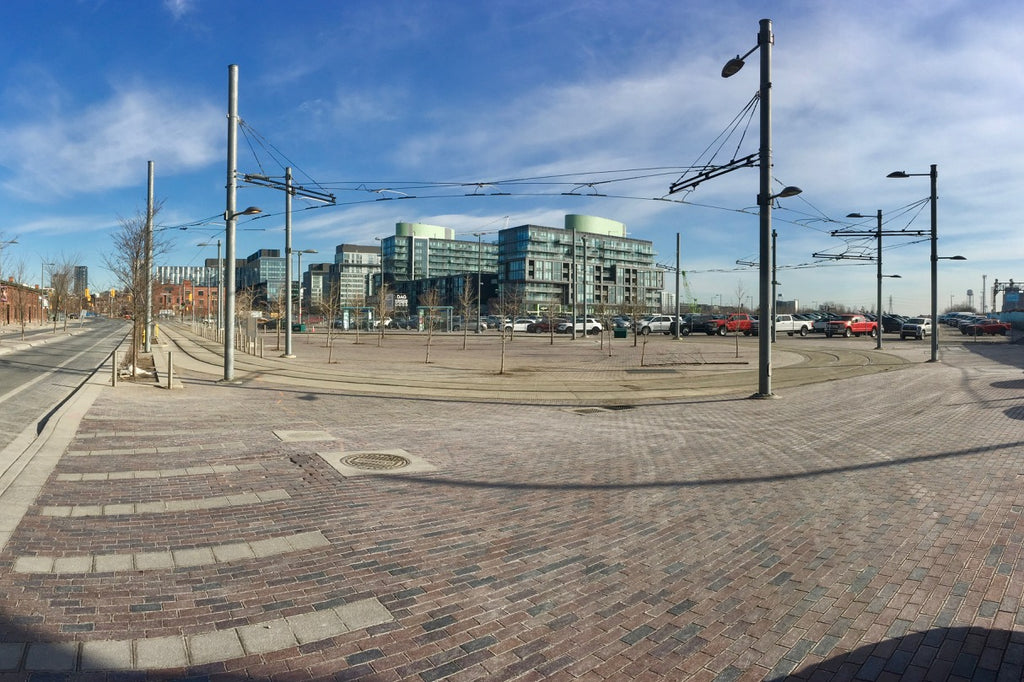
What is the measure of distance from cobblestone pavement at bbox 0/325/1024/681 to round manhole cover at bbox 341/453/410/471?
6cm

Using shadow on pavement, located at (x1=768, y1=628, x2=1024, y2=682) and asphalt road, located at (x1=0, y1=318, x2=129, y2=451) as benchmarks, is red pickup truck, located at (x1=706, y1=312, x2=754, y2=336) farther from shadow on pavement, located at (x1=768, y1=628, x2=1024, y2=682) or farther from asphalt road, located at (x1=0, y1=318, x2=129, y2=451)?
shadow on pavement, located at (x1=768, y1=628, x2=1024, y2=682)

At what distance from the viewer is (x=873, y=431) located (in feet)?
36.8

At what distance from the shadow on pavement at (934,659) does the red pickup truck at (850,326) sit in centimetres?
5489

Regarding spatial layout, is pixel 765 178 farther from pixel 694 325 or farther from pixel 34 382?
pixel 694 325

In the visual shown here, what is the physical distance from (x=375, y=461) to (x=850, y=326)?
54.4m

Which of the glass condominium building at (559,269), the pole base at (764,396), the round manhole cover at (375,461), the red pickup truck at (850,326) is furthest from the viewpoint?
the glass condominium building at (559,269)

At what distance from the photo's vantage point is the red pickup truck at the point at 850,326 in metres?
53.2

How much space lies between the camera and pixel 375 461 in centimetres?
855

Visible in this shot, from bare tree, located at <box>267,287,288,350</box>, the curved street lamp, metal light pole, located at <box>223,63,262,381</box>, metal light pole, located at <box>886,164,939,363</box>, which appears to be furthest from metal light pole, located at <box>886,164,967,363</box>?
bare tree, located at <box>267,287,288,350</box>

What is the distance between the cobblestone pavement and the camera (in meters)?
3.64

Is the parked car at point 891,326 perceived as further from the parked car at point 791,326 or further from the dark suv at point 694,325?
the dark suv at point 694,325

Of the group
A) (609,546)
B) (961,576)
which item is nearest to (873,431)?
(961,576)

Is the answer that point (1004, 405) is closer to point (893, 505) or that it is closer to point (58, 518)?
point (893, 505)

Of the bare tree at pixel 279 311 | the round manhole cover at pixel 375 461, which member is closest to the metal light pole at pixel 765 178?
the round manhole cover at pixel 375 461
